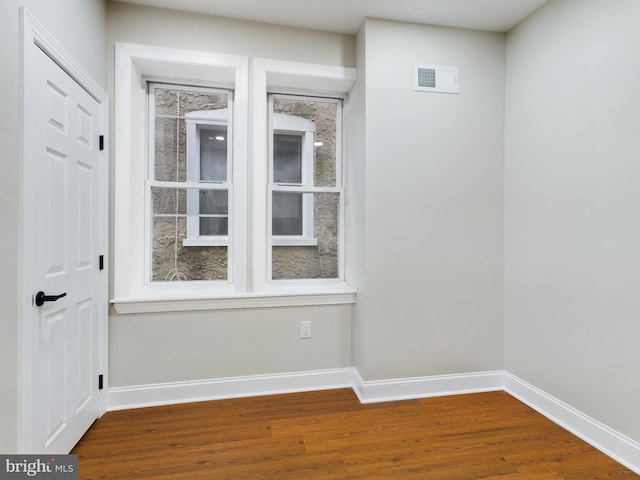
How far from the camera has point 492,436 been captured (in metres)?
1.99

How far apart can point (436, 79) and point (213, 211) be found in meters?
1.97

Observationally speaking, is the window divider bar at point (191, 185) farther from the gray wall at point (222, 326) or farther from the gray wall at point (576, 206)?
the gray wall at point (576, 206)

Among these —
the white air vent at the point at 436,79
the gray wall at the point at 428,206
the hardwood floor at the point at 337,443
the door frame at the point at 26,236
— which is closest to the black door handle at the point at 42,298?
the door frame at the point at 26,236

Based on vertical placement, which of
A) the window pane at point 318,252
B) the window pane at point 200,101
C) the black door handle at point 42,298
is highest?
the window pane at point 200,101

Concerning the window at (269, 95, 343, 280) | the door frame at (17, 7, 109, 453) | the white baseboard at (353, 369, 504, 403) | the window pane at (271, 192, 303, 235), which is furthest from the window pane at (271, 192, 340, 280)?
the door frame at (17, 7, 109, 453)

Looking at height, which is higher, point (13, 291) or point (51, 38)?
point (51, 38)

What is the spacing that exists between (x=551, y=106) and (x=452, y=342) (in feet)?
5.79

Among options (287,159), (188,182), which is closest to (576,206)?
(287,159)

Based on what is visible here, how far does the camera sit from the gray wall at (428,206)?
2.40m

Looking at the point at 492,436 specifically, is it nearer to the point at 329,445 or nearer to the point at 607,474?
the point at 607,474

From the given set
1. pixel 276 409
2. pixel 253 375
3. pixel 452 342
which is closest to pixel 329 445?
pixel 276 409

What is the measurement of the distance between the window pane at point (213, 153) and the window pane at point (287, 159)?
0.41 m

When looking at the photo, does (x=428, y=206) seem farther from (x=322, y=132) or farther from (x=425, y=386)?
(x=425, y=386)

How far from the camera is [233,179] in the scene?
8.31ft
